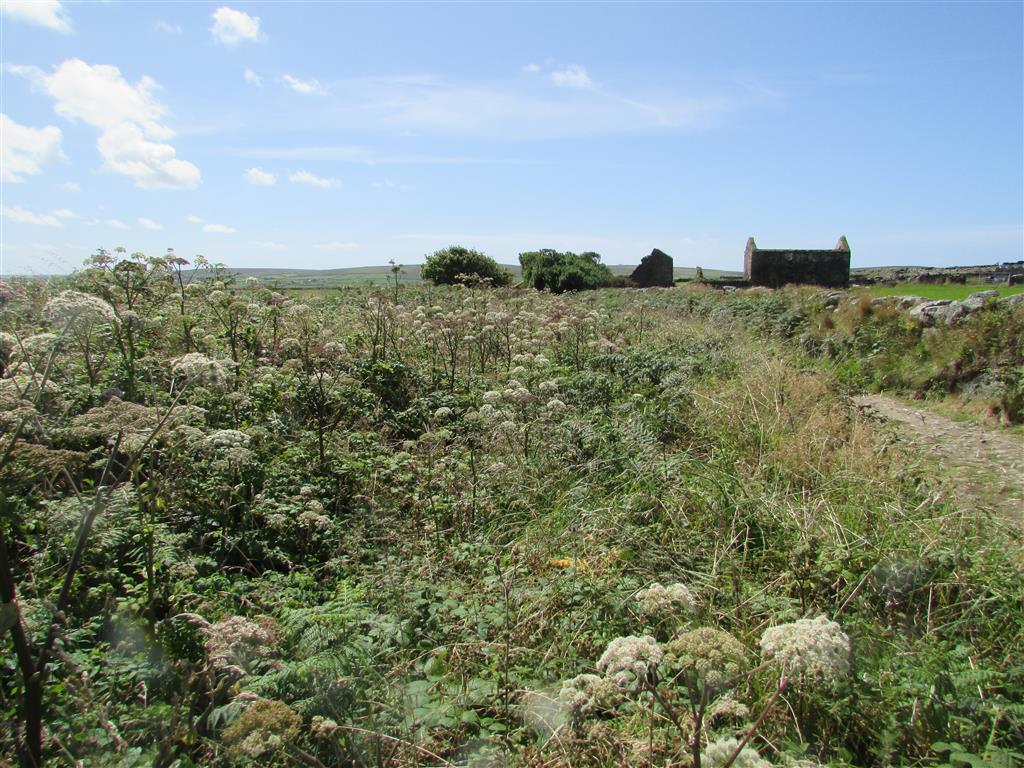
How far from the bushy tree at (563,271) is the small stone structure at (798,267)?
7087 mm

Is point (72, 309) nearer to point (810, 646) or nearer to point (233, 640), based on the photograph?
point (233, 640)

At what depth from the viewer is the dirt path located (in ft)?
17.9

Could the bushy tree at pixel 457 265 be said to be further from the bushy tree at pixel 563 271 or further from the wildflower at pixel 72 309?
the wildflower at pixel 72 309

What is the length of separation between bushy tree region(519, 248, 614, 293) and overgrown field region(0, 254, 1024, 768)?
2421 cm

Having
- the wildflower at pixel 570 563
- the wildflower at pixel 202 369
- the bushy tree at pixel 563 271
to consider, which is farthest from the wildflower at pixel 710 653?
the bushy tree at pixel 563 271

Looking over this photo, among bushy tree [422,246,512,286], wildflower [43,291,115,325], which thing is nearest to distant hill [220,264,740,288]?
bushy tree [422,246,512,286]

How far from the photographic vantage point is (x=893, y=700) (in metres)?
2.76

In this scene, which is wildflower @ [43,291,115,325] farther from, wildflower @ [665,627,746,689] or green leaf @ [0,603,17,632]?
wildflower @ [665,627,746,689]

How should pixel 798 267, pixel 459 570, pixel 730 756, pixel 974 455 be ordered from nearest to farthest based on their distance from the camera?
pixel 730 756 → pixel 459 570 → pixel 974 455 → pixel 798 267

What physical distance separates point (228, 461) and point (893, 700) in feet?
13.0

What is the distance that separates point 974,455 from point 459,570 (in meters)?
5.74

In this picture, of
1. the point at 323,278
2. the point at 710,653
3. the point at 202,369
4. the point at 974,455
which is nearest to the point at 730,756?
the point at 710,653

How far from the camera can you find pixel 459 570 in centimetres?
411

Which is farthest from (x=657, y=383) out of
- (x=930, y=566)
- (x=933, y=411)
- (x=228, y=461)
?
(x=228, y=461)
